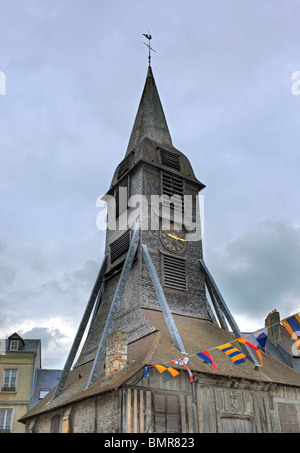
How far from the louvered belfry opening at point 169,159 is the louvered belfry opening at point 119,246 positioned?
3.53 metres

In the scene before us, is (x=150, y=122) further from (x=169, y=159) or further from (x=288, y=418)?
(x=288, y=418)

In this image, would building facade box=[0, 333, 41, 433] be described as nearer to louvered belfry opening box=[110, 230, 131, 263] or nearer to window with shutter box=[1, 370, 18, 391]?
window with shutter box=[1, 370, 18, 391]

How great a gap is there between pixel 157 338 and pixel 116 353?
1.27 metres

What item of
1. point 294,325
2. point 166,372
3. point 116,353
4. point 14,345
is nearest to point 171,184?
point 294,325

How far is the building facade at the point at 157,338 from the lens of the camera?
9953mm

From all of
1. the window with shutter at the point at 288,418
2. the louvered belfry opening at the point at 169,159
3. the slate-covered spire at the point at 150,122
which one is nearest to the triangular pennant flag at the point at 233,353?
the window with shutter at the point at 288,418

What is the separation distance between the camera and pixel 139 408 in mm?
9547

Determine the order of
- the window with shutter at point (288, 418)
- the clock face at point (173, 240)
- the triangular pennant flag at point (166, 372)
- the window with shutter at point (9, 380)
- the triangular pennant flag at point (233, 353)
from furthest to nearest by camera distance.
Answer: the window with shutter at point (9, 380) < the clock face at point (173, 240) < the window with shutter at point (288, 418) < the triangular pennant flag at point (233, 353) < the triangular pennant flag at point (166, 372)

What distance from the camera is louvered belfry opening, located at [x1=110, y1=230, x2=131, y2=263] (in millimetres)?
15766

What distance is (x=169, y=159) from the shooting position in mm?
17641

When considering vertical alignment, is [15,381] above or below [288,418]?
above

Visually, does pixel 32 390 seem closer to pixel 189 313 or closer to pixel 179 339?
pixel 189 313

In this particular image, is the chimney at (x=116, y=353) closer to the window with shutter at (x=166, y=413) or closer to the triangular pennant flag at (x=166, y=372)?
the window with shutter at (x=166, y=413)
